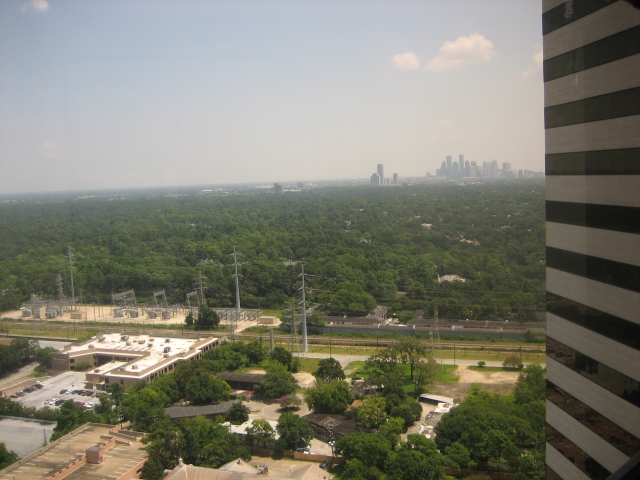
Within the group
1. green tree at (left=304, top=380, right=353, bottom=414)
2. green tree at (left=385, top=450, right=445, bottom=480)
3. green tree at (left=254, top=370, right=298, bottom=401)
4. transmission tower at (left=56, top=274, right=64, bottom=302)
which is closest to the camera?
green tree at (left=385, top=450, right=445, bottom=480)

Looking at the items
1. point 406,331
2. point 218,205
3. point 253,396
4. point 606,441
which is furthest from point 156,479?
point 218,205

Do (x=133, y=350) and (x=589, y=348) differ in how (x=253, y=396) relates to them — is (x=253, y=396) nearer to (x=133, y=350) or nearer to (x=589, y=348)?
(x=133, y=350)

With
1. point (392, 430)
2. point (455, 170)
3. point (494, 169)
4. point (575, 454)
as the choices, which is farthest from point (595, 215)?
point (455, 170)

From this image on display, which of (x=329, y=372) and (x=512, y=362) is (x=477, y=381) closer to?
(x=512, y=362)

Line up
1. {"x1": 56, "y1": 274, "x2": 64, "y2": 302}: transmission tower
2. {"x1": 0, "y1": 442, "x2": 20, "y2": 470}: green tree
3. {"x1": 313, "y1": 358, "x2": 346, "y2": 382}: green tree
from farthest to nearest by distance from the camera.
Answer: {"x1": 56, "y1": 274, "x2": 64, "y2": 302}: transmission tower, {"x1": 313, "y1": 358, "x2": 346, "y2": 382}: green tree, {"x1": 0, "y1": 442, "x2": 20, "y2": 470}: green tree

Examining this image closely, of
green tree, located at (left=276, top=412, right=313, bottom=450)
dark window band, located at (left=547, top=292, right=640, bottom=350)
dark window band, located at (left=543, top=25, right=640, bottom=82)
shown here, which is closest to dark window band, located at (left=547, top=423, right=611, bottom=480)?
dark window band, located at (left=547, top=292, right=640, bottom=350)

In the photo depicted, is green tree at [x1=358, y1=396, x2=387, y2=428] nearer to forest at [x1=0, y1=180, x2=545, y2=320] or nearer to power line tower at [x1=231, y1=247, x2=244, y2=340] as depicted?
forest at [x1=0, y1=180, x2=545, y2=320]

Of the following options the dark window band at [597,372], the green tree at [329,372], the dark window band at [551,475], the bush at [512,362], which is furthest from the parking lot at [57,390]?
the bush at [512,362]
